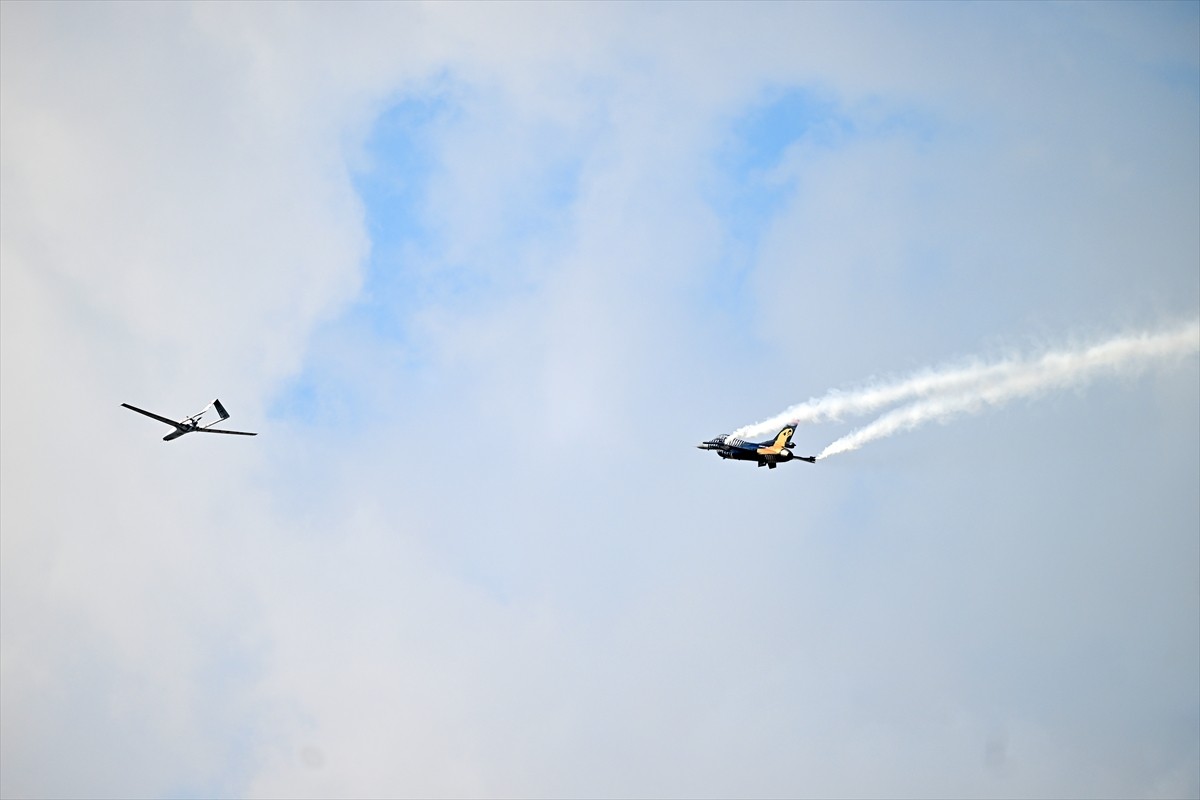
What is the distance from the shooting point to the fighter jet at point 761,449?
483 ft

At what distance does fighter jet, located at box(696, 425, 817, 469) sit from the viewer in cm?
14725

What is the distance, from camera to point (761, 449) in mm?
148625

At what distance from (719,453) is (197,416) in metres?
55.3

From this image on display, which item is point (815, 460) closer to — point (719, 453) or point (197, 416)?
point (719, 453)

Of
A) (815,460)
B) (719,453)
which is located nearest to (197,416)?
(719,453)

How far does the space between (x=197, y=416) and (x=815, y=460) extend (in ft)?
213

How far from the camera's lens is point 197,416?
14925cm

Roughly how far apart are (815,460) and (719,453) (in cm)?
1069

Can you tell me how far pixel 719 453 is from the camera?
151000 mm
